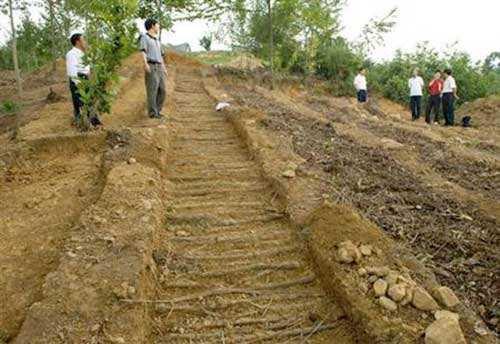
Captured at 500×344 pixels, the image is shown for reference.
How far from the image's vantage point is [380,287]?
10.8ft

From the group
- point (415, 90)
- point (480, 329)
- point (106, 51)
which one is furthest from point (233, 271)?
point (415, 90)

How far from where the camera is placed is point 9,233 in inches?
174

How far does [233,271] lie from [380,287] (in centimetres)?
115

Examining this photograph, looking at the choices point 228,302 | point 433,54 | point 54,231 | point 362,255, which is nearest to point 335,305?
point 362,255

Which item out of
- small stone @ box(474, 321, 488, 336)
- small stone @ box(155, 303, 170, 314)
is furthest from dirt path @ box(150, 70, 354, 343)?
small stone @ box(474, 321, 488, 336)

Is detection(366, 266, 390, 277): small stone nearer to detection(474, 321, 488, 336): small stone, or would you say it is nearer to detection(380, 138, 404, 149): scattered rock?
detection(474, 321, 488, 336): small stone

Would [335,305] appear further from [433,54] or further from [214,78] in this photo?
[433,54]

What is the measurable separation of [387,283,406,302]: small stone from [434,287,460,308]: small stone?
24cm

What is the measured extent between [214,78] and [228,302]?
13004 mm

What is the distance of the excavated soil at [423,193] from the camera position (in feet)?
12.9

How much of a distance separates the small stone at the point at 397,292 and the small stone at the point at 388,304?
4 cm

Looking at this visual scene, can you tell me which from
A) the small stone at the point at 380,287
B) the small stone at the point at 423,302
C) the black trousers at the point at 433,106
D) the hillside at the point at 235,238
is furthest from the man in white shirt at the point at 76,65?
the black trousers at the point at 433,106

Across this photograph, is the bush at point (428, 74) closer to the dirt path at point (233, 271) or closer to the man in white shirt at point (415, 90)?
the man in white shirt at point (415, 90)

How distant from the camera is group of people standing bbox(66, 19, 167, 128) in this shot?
6734 millimetres
